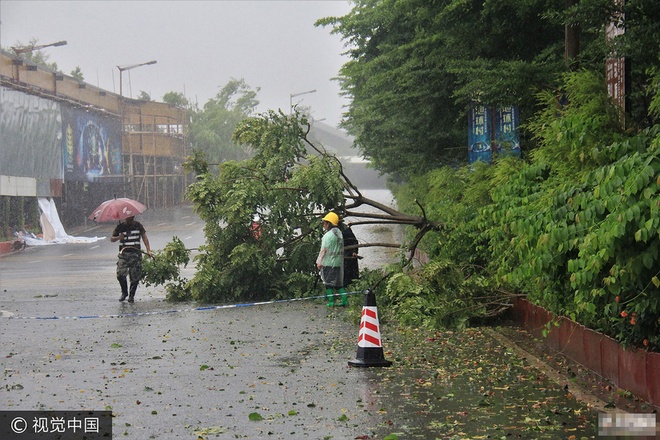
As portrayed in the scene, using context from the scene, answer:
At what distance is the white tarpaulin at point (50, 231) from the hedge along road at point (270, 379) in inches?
963

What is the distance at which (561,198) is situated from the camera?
9203mm

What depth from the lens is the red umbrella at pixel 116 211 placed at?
18781 millimetres

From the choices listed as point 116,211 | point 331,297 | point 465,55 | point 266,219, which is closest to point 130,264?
point 116,211

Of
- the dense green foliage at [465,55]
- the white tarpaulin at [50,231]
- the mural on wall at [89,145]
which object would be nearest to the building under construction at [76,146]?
the mural on wall at [89,145]

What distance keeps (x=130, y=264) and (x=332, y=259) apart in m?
4.68

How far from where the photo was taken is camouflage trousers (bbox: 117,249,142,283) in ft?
62.0

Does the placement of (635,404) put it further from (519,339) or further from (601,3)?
(601,3)

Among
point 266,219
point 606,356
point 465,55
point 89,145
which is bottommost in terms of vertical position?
point 606,356

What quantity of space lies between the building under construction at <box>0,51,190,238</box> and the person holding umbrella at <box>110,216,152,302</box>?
9.27m

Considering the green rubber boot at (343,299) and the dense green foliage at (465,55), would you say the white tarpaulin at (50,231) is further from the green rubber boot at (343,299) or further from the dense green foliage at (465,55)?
the green rubber boot at (343,299)

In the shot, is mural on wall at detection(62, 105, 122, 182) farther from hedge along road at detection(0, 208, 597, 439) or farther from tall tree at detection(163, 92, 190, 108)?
hedge along road at detection(0, 208, 597, 439)

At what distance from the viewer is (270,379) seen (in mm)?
10016

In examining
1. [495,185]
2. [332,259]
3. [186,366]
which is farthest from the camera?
[332,259]

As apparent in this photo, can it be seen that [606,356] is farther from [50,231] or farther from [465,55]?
[50,231]
